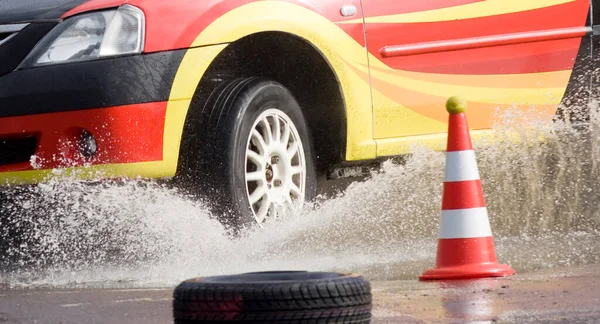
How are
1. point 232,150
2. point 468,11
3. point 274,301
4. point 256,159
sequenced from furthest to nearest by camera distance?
point 468,11, point 256,159, point 232,150, point 274,301

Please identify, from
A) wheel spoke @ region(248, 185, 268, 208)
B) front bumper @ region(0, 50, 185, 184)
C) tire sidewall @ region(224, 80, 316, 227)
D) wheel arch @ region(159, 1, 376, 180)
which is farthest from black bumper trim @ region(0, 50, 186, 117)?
wheel spoke @ region(248, 185, 268, 208)

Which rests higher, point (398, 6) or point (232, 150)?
point (398, 6)

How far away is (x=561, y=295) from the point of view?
4.34 meters

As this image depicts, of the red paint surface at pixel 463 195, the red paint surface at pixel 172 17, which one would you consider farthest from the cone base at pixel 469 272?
the red paint surface at pixel 172 17

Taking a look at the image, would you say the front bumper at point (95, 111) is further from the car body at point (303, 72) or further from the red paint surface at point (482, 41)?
the red paint surface at point (482, 41)

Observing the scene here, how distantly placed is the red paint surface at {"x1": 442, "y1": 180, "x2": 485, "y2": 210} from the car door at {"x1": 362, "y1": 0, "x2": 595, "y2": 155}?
50.8 inches

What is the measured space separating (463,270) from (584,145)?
2.03 m

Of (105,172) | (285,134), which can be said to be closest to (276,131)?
(285,134)

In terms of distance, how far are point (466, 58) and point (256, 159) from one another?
4.20ft

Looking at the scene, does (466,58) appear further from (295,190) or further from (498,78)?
(295,190)

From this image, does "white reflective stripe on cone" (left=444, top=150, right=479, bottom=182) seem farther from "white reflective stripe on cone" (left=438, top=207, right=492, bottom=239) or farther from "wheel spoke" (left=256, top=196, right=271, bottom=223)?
"wheel spoke" (left=256, top=196, right=271, bottom=223)

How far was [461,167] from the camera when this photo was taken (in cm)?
527

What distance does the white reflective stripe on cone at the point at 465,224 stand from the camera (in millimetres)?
5180

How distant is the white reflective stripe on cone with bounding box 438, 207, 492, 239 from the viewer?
518 centimetres
